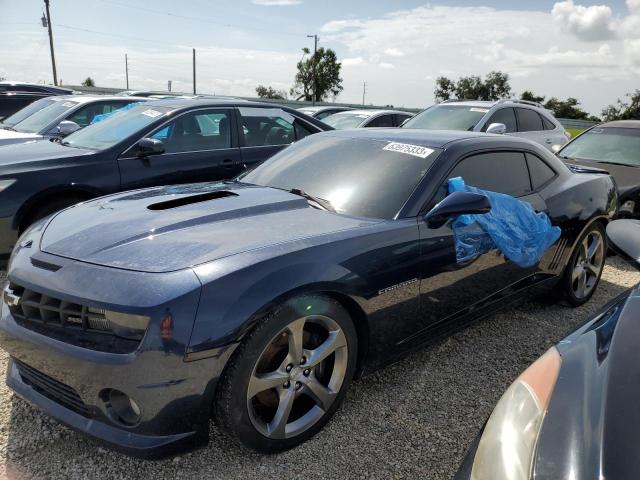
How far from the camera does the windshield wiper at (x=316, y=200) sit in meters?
2.74

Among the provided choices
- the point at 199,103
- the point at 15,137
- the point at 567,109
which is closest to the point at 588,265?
the point at 199,103

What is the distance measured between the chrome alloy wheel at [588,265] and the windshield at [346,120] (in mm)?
5878

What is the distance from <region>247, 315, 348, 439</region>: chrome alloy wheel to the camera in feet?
6.95

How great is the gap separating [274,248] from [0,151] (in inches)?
137

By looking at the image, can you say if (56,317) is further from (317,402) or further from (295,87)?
(295,87)

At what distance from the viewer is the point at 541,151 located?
377cm

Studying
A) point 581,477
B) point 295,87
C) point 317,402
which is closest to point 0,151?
point 317,402

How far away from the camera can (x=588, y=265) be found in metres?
4.15

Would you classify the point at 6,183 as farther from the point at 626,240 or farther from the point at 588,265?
the point at 588,265

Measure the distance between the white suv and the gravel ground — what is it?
5.13 metres

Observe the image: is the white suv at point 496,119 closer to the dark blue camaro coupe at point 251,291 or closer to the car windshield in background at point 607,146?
the car windshield in background at point 607,146

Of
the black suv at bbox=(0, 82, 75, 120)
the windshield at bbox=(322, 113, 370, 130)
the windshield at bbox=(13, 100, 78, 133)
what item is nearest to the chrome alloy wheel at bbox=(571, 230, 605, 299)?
the windshield at bbox=(322, 113, 370, 130)

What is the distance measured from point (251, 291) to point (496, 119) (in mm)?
7087

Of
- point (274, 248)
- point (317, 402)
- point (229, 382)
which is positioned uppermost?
point (274, 248)
